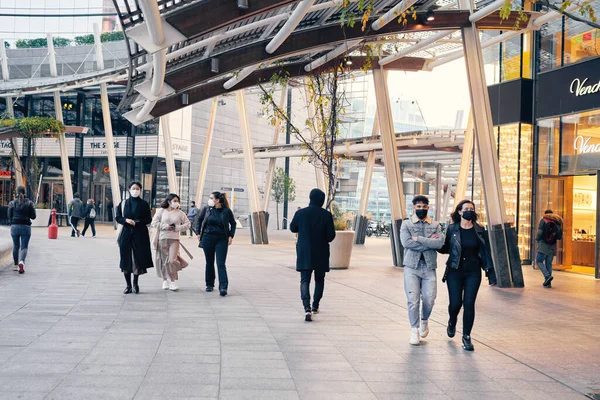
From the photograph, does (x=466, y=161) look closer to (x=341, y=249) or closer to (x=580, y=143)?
(x=580, y=143)

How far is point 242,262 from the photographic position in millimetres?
17484

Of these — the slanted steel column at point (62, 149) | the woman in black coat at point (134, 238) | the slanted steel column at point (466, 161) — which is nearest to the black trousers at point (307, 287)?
the woman in black coat at point (134, 238)

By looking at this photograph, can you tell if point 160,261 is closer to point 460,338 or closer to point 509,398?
point 460,338

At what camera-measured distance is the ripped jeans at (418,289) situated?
7320 millimetres

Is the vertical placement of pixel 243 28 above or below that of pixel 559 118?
above

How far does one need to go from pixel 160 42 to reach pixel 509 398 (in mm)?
6642

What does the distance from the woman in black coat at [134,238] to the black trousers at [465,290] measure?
5.23 meters

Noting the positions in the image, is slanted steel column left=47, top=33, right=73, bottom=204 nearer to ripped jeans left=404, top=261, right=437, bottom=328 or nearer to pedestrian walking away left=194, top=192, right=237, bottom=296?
pedestrian walking away left=194, top=192, right=237, bottom=296

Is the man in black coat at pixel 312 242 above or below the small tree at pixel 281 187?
below

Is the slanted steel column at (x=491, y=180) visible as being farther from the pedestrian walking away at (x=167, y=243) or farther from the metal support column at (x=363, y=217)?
the metal support column at (x=363, y=217)

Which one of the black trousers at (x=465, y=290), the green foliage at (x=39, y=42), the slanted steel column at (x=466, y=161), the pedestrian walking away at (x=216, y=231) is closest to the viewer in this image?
the black trousers at (x=465, y=290)

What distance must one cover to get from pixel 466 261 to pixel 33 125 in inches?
1154

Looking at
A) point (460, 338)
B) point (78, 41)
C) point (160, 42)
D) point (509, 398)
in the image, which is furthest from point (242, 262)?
point (78, 41)

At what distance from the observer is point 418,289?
7.38 metres
